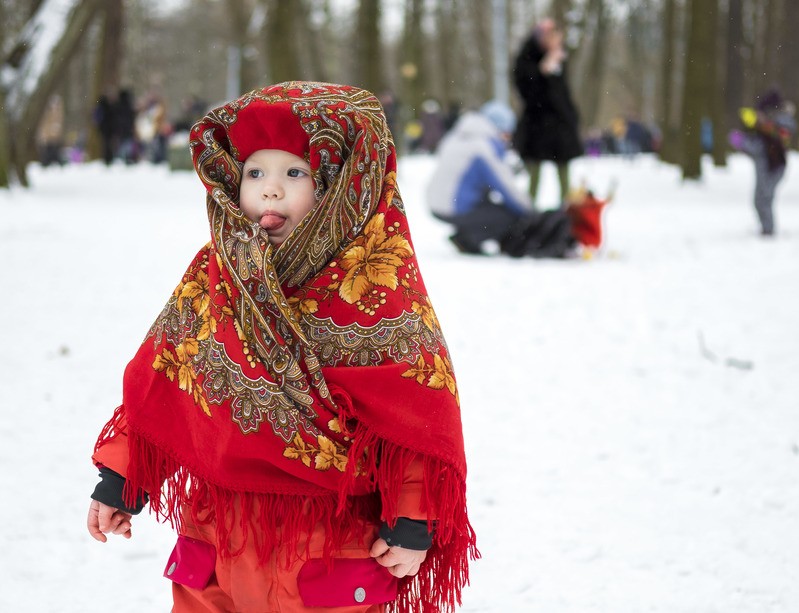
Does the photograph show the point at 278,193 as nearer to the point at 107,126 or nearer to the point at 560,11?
the point at 107,126

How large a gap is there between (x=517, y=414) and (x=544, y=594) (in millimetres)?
1755

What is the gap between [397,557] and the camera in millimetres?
1978

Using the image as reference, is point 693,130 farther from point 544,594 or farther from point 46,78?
point 544,594

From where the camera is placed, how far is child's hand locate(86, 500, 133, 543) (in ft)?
6.89

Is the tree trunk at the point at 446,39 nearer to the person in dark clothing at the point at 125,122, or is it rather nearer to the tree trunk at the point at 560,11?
the tree trunk at the point at 560,11

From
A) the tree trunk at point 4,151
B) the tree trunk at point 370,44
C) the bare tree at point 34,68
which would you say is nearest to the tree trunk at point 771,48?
the tree trunk at point 370,44

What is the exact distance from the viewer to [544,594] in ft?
10.4

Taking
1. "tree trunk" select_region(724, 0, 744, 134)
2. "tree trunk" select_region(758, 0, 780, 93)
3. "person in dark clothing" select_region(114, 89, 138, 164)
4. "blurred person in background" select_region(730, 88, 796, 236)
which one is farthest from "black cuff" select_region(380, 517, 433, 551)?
"tree trunk" select_region(758, 0, 780, 93)

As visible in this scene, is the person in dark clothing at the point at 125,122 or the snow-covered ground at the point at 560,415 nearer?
the snow-covered ground at the point at 560,415

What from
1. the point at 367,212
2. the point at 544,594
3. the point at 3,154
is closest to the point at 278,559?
the point at 367,212

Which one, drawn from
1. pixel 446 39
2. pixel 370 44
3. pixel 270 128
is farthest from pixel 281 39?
pixel 446 39

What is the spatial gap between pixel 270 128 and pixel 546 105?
30.3 feet

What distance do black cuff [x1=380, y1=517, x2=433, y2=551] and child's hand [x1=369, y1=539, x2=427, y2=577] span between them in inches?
0.6

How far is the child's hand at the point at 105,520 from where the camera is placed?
6.89 feet
